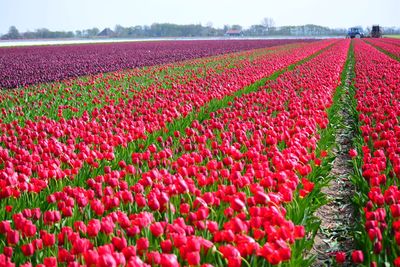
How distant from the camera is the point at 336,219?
488 centimetres

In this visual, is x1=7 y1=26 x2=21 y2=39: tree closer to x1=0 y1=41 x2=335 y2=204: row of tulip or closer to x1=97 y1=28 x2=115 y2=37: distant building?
x1=97 y1=28 x2=115 y2=37: distant building

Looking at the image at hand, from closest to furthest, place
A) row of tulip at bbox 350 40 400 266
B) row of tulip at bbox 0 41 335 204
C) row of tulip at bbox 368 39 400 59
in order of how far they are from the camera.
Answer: row of tulip at bbox 350 40 400 266 → row of tulip at bbox 0 41 335 204 → row of tulip at bbox 368 39 400 59

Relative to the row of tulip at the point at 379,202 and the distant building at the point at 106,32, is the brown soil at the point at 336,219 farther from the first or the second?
the distant building at the point at 106,32

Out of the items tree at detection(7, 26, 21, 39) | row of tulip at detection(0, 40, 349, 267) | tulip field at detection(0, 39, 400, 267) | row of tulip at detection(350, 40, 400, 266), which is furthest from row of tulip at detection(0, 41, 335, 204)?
tree at detection(7, 26, 21, 39)

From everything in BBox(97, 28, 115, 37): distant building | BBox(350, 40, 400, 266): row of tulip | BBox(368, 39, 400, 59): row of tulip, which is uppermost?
BBox(97, 28, 115, 37): distant building

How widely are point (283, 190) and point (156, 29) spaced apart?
141 meters

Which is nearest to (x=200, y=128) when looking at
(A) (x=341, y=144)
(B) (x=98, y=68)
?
(A) (x=341, y=144)

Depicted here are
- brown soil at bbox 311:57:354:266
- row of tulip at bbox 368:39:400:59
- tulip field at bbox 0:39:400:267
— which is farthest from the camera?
row of tulip at bbox 368:39:400:59

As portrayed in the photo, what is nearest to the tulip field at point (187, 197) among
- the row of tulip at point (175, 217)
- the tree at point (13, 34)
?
the row of tulip at point (175, 217)

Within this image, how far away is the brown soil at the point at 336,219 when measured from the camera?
4172 millimetres

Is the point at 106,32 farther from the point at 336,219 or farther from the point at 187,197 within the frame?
the point at 187,197

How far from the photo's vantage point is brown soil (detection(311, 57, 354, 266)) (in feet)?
13.7

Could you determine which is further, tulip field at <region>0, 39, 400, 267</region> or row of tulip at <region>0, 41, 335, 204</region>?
row of tulip at <region>0, 41, 335, 204</region>

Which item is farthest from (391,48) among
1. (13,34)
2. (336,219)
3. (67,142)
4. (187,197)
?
(13,34)
